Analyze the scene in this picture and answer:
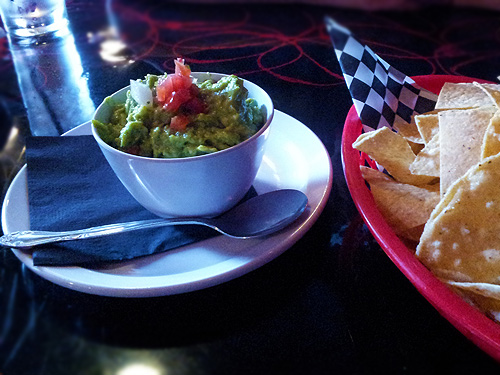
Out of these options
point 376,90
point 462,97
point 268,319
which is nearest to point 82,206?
point 268,319

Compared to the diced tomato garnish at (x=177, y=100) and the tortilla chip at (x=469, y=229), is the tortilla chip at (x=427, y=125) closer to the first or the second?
Answer: the tortilla chip at (x=469, y=229)

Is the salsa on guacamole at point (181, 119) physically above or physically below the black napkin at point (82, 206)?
above

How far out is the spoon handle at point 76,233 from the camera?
89 cm

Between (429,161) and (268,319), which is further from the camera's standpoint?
(429,161)

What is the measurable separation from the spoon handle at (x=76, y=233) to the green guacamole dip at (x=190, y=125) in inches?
5.9

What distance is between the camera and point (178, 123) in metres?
0.97

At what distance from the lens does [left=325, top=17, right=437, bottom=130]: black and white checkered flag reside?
1240mm

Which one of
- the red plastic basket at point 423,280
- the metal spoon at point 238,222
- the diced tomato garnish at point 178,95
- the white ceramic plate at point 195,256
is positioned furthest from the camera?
the diced tomato garnish at point 178,95

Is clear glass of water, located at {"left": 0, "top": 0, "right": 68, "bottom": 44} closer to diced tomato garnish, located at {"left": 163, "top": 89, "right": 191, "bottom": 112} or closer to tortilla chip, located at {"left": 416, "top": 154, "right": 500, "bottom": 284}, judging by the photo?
diced tomato garnish, located at {"left": 163, "top": 89, "right": 191, "bottom": 112}

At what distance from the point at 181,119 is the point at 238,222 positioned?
0.27m

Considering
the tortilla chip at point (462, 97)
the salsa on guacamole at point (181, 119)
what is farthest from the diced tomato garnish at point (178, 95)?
the tortilla chip at point (462, 97)

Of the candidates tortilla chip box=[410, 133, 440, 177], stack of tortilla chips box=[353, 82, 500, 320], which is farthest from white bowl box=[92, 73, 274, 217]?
tortilla chip box=[410, 133, 440, 177]

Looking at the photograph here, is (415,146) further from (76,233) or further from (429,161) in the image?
(76,233)

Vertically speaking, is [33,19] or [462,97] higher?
[462,97]
